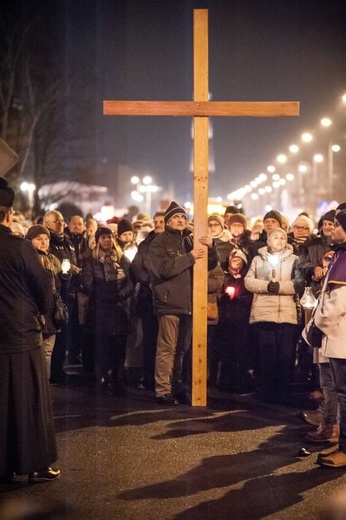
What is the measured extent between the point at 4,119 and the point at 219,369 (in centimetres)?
2311

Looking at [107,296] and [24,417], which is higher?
[107,296]

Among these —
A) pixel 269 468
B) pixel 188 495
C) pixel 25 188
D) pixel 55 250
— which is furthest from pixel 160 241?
pixel 25 188

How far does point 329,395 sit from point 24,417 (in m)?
3.20

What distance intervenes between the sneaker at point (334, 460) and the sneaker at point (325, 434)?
95cm

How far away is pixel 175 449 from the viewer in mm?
8695

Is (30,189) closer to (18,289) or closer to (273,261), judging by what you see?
(273,261)

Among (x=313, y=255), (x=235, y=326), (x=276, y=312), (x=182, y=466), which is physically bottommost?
(x=182, y=466)

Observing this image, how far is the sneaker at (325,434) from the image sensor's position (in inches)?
356

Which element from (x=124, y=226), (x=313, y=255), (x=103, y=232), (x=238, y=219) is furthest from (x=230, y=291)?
(x=124, y=226)

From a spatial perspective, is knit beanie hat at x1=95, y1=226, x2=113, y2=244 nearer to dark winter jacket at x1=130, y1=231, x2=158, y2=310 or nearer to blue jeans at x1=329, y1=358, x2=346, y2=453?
dark winter jacket at x1=130, y1=231, x2=158, y2=310

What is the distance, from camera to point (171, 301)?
11.2 m

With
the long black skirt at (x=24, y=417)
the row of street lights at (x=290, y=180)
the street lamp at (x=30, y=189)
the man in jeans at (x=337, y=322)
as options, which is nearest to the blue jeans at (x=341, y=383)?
the man in jeans at (x=337, y=322)

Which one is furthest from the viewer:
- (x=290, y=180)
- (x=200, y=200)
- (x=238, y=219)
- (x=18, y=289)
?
(x=290, y=180)

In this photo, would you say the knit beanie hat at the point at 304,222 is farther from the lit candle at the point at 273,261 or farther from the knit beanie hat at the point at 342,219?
the knit beanie hat at the point at 342,219
